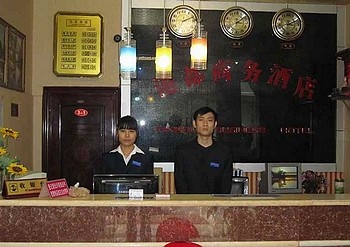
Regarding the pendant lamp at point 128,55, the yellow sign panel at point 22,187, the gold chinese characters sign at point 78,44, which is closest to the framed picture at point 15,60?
the gold chinese characters sign at point 78,44

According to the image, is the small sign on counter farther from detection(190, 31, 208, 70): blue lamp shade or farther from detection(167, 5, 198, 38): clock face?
detection(167, 5, 198, 38): clock face

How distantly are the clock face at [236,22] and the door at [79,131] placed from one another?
1.19 m

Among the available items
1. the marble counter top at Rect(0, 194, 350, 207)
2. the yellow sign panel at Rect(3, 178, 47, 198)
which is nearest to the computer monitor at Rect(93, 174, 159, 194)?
the marble counter top at Rect(0, 194, 350, 207)

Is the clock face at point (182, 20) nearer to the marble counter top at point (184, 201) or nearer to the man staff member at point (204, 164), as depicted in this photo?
the man staff member at point (204, 164)

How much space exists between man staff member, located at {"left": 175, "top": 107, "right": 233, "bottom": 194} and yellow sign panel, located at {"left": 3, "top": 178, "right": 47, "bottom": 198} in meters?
1.15

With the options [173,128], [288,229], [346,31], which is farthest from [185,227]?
[346,31]

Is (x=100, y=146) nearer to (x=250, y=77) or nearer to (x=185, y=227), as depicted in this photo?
(x=250, y=77)

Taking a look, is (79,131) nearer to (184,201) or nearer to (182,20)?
(182,20)

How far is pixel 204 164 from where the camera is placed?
10.2ft

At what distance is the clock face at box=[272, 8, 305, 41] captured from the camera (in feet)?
14.8

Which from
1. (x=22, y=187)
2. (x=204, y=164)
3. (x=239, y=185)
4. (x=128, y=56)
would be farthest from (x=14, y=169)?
(x=239, y=185)

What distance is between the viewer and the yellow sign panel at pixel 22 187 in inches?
79.7

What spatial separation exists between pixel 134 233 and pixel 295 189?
253 centimetres

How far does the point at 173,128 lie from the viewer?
4.42 meters
